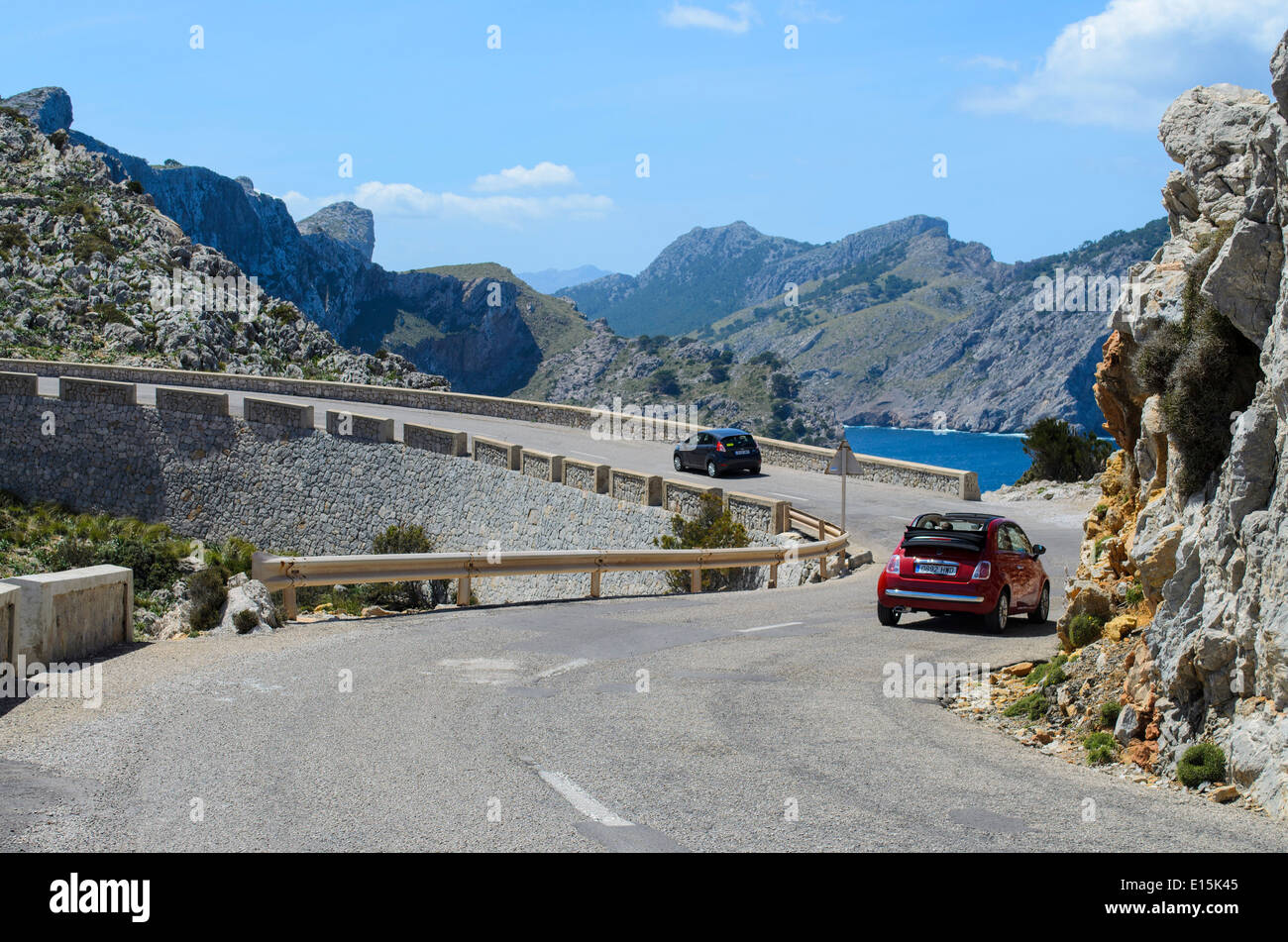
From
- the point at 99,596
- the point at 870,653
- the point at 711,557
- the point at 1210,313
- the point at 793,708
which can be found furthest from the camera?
the point at 711,557

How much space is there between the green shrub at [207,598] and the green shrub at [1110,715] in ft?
34.6

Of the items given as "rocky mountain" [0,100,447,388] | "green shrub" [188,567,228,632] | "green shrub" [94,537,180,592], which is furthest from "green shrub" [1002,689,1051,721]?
"rocky mountain" [0,100,447,388]

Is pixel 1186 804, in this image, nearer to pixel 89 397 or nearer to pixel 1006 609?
pixel 1006 609

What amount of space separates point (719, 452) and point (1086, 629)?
81.4 feet

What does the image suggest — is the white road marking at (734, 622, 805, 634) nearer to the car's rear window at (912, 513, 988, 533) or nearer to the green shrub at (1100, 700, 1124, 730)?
the car's rear window at (912, 513, 988, 533)

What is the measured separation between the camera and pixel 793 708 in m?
9.91

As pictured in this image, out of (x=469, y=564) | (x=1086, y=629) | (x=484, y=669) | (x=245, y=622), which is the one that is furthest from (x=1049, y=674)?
(x=245, y=622)

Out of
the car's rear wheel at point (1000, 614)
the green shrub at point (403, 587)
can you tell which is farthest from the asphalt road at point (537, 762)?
the green shrub at point (403, 587)

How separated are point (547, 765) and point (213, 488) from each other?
36.4 meters

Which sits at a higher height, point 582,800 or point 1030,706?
point 582,800

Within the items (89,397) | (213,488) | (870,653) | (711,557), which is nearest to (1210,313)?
(870,653)

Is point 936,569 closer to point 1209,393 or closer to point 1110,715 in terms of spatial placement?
point 1110,715

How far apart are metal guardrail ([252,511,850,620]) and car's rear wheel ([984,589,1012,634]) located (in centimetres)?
586

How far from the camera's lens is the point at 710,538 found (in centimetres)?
2608
